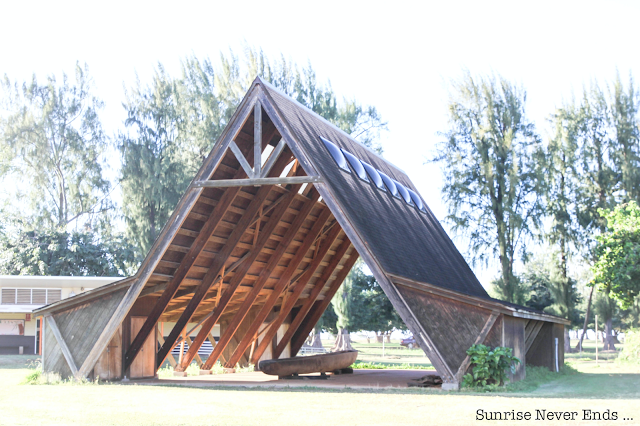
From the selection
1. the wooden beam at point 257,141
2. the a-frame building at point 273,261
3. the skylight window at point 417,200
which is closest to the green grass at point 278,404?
the a-frame building at point 273,261

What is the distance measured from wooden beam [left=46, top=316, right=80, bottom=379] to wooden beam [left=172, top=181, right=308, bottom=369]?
3.08 metres

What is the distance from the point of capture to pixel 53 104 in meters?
36.0

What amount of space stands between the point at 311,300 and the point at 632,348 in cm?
1090

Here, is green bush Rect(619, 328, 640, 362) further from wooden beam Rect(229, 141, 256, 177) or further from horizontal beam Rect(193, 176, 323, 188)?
wooden beam Rect(229, 141, 256, 177)

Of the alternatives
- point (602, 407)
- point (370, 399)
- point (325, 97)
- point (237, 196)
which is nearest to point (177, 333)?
point (237, 196)

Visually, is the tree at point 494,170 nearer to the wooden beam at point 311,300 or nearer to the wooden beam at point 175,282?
the wooden beam at point 311,300

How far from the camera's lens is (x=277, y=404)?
9625 mm

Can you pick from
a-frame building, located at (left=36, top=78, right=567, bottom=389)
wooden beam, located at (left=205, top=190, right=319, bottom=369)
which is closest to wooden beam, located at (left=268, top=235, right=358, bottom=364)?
a-frame building, located at (left=36, top=78, right=567, bottom=389)

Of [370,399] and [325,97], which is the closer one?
[370,399]

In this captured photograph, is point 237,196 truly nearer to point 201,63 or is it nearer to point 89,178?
point 201,63

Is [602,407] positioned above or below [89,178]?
below

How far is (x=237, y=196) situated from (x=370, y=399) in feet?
18.1

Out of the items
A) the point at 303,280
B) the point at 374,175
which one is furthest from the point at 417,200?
the point at 303,280

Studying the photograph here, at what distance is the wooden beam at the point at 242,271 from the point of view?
15023 millimetres
